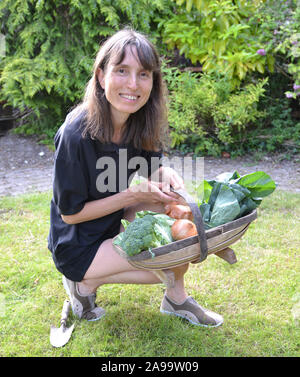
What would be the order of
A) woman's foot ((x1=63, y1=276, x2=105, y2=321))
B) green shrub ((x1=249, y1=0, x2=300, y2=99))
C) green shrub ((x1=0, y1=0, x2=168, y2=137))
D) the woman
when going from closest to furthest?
the woman
woman's foot ((x1=63, y1=276, x2=105, y2=321))
green shrub ((x1=249, y1=0, x2=300, y2=99))
green shrub ((x1=0, y1=0, x2=168, y2=137))

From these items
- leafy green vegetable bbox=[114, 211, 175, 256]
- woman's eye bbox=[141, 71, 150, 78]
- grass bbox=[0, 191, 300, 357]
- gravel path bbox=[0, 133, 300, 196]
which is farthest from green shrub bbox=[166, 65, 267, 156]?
leafy green vegetable bbox=[114, 211, 175, 256]

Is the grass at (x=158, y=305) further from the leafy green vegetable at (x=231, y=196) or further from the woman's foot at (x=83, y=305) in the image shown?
the leafy green vegetable at (x=231, y=196)

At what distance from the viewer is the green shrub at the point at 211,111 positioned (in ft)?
16.8

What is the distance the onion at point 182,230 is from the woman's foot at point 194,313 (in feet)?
2.01

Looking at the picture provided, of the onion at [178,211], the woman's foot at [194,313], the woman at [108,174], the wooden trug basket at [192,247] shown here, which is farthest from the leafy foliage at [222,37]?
the wooden trug basket at [192,247]

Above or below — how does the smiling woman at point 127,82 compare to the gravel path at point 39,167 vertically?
above

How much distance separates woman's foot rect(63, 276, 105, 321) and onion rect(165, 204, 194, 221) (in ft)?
2.22

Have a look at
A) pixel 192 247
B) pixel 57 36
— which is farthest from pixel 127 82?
pixel 57 36

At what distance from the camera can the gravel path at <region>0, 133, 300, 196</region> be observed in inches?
182

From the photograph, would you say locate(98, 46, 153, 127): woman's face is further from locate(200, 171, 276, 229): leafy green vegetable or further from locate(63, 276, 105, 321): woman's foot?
locate(63, 276, 105, 321): woman's foot

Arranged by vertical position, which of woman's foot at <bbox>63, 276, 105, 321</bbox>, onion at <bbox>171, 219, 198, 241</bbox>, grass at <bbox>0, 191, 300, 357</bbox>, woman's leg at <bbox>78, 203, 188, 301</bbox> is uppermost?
onion at <bbox>171, 219, 198, 241</bbox>

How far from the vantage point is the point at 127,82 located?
6.45 ft

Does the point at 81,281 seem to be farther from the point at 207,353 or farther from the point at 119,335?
the point at 207,353

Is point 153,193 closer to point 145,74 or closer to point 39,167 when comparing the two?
point 145,74
